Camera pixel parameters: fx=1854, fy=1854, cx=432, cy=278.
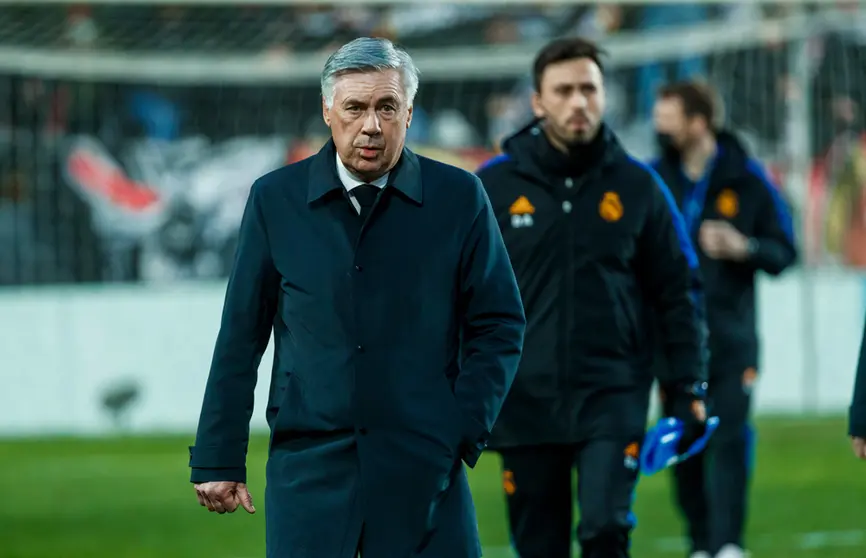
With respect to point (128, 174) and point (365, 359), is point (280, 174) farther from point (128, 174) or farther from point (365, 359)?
point (128, 174)

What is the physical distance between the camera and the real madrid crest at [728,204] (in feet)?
29.8

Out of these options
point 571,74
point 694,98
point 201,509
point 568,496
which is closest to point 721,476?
point 694,98

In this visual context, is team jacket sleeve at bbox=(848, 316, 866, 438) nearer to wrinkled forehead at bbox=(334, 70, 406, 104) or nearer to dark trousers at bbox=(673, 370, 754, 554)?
wrinkled forehead at bbox=(334, 70, 406, 104)

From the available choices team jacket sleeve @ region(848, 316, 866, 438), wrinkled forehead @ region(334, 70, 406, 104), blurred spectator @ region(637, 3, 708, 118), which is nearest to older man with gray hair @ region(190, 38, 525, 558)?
wrinkled forehead @ region(334, 70, 406, 104)

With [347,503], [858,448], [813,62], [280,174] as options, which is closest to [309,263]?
[280,174]

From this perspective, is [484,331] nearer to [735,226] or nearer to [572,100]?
[572,100]

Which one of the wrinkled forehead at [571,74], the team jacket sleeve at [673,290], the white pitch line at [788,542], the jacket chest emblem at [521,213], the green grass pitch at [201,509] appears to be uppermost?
the wrinkled forehead at [571,74]

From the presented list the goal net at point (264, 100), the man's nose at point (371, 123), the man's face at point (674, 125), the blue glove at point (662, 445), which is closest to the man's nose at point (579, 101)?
the blue glove at point (662, 445)

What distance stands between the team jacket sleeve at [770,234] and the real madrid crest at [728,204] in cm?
13

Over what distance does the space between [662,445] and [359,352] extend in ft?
7.00

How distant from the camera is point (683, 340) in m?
6.49

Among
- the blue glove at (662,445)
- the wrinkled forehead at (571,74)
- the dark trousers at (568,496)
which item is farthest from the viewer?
the wrinkled forehead at (571,74)

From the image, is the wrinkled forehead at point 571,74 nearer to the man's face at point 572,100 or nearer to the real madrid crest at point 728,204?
the man's face at point 572,100

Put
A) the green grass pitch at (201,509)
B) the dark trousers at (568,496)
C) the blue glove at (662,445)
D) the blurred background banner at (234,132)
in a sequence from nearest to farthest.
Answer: the dark trousers at (568,496) → the blue glove at (662,445) → the green grass pitch at (201,509) → the blurred background banner at (234,132)
